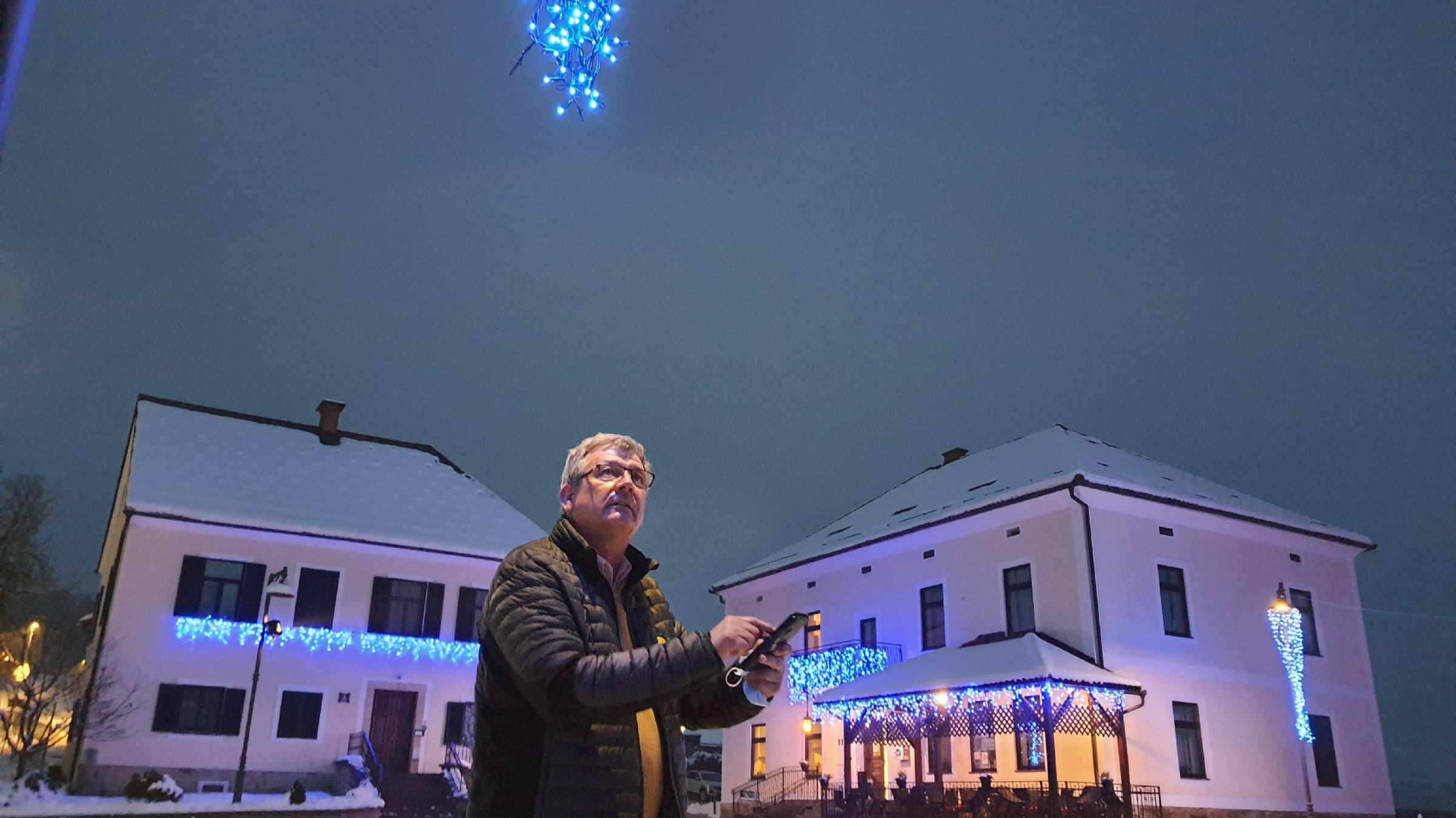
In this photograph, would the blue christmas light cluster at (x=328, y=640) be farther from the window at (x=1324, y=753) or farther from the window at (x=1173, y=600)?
the window at (x=1324, y=753)

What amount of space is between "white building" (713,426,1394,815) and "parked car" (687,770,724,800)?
9.83m

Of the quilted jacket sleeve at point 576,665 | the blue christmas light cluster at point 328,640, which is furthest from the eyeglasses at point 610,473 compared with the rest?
the blue christmas light cluster at point 328,640

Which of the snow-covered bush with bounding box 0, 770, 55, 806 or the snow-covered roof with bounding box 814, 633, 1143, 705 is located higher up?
the snow-covered roof with bounding box 814, 633, 1143, 705

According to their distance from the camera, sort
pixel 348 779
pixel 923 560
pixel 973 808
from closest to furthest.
Answer: pixel 973 808 → pixel 348 779 → pixel 923 560

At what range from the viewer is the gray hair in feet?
9.39

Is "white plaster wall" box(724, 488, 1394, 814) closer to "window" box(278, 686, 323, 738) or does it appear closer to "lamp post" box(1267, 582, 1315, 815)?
"lamp post" box(1267, 582, 1315, 815)

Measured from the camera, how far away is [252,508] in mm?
24953

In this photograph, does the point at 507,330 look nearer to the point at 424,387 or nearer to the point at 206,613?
the point at 424,387

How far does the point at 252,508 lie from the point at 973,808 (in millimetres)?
18096

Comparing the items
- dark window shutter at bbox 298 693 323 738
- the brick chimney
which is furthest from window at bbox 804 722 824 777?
the brick chimney

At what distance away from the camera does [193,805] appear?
1827 centimetres

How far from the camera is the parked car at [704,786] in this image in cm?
3475

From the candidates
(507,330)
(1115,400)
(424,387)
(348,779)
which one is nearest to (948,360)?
(1115,400)

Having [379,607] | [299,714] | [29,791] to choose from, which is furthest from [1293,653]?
[29,791]
